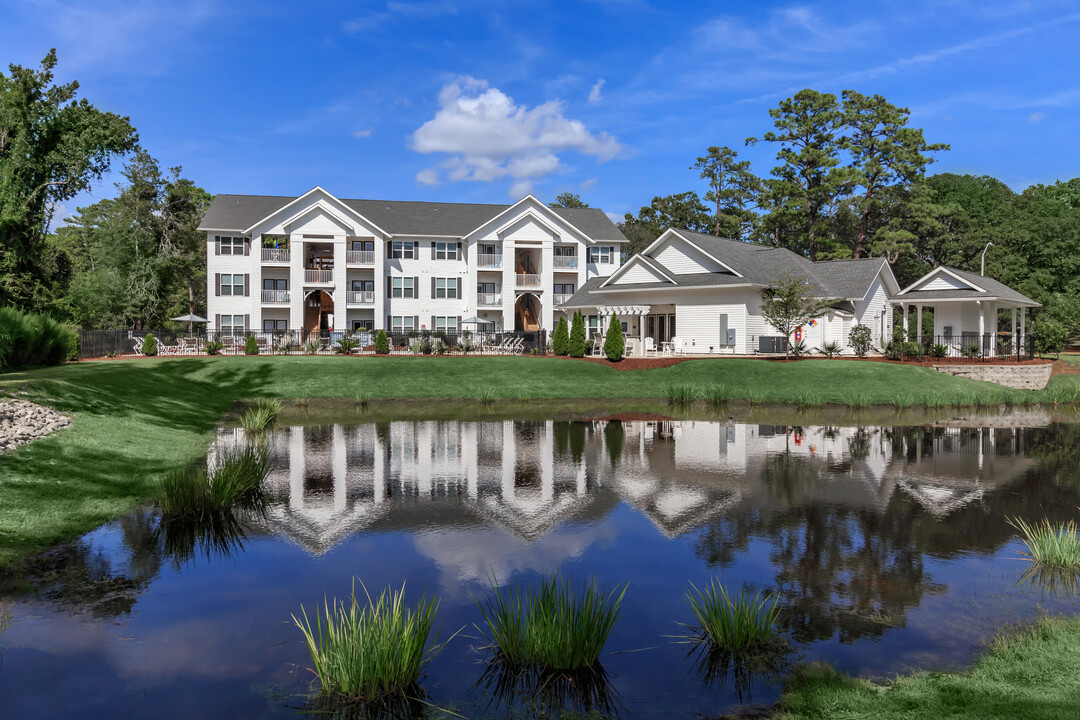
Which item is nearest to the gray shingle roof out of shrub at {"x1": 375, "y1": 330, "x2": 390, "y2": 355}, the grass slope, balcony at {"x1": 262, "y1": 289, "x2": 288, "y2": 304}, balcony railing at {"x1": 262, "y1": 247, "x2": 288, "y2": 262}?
balcony railing at {"x1": 262, "y1": 247, "x2": 288, "y2": 262}

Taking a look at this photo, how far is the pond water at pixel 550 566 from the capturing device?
6.02m

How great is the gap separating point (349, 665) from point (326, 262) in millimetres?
50144

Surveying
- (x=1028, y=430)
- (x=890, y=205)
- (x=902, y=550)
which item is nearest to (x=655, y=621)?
(x=902, y=550)

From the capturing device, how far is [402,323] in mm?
52812

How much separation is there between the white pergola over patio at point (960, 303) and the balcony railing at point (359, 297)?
33.6 metres

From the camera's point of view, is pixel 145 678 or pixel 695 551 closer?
pixel 145 678

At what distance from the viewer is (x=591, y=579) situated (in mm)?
8297

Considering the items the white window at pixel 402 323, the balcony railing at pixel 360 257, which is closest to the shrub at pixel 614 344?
the white window at pixel 402 323

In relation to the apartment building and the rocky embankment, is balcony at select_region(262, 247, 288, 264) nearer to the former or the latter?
the apartment building

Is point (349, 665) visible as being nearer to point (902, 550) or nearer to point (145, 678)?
point (145, 678)

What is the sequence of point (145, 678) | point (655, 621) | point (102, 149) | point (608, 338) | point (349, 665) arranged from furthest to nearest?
1. point (102, 149)
2. point (608, 338)
3. point (655, 621)
4. point (145, 678)
5. point (349, 665)

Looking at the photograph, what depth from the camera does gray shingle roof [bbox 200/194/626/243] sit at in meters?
50.8

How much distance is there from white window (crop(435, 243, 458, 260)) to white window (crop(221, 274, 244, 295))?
13642mm

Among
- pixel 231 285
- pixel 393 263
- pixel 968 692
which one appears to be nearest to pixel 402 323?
pixel 393 263
